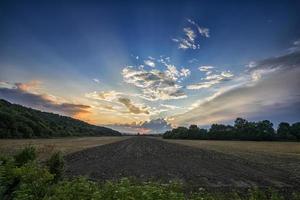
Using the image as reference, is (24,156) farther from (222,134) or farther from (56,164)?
(222,134)

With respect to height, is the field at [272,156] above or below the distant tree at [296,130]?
below

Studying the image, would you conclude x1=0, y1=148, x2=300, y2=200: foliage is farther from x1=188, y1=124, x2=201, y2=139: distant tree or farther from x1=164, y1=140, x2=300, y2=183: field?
x1=188, y1=124, x2=201, y2=139: distant tree

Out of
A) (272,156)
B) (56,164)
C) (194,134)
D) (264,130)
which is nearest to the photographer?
(56,164)

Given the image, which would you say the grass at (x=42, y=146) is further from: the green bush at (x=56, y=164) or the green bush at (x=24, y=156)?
the green bush at (x=56, y=164)

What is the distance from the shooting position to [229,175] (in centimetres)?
2275

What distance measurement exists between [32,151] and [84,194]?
24.0 ft

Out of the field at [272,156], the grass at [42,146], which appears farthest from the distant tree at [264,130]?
the grass at [42,146]

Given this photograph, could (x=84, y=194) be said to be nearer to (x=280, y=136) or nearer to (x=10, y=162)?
(x=10, y=162)

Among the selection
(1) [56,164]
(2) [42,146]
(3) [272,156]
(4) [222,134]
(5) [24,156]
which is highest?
(4) [222,134]

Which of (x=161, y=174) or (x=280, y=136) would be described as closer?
(x=161, y=174)

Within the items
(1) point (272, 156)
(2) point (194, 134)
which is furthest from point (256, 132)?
(1) point (272, 156)

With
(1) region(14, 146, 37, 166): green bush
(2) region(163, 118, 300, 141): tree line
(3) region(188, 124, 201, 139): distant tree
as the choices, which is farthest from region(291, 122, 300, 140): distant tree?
(1) region(14, 146, 37, 166): green bush

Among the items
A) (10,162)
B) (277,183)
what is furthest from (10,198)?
(277,183)

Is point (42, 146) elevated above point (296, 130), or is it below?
below
